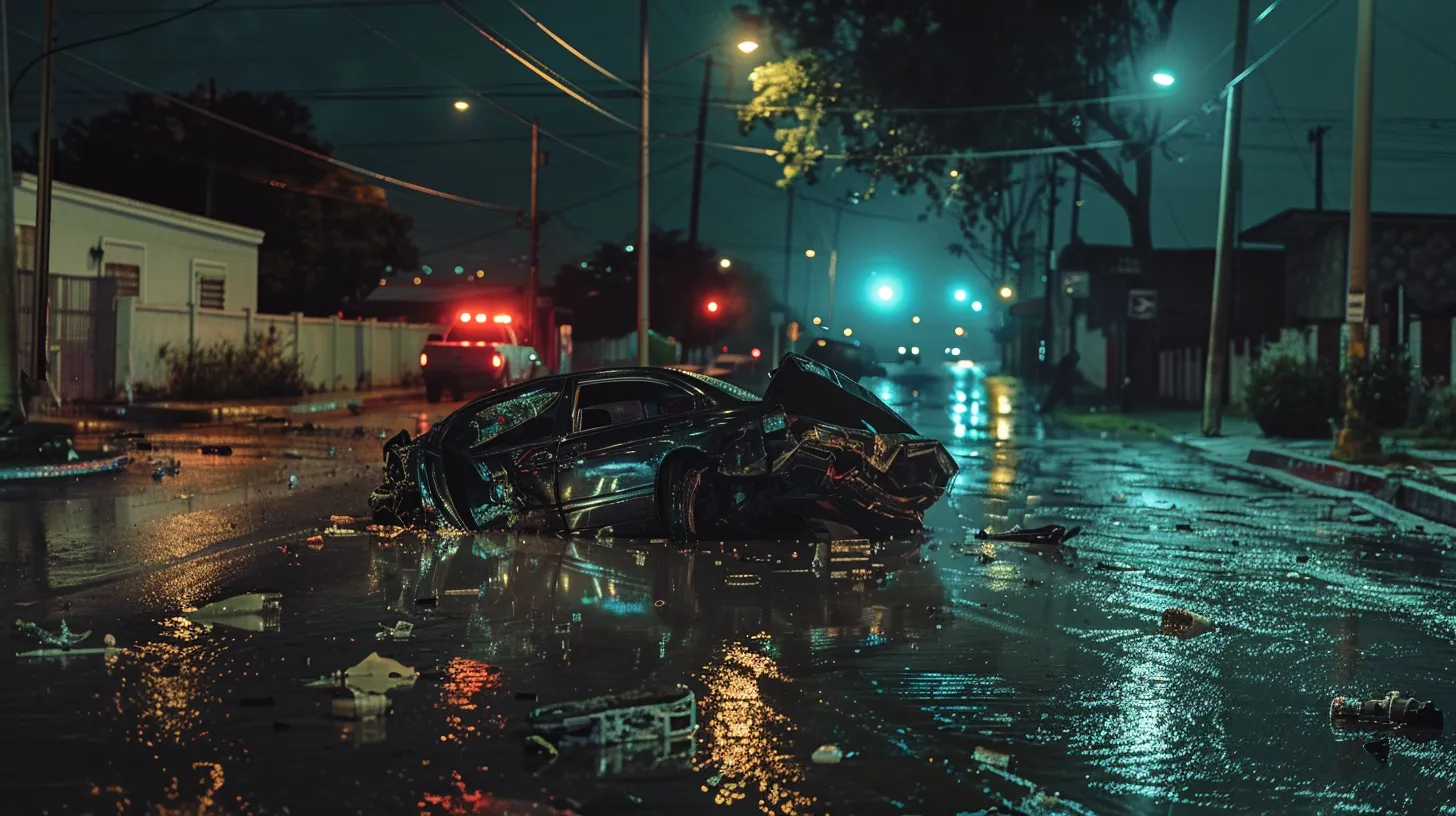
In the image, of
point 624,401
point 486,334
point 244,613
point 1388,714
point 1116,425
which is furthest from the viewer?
point 486,334

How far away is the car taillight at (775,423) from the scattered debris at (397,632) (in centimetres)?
364

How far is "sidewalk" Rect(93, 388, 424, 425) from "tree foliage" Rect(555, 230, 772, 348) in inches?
1767

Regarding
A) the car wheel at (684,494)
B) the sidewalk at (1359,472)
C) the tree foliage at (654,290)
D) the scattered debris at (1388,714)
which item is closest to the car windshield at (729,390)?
the car wheel at (684,494)

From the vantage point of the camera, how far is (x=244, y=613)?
8.63 metres

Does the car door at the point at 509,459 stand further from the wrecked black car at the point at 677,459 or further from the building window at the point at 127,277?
the building window at the point at 127,277

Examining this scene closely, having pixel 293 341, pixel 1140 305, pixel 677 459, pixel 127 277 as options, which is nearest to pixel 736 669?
pixel 677 459

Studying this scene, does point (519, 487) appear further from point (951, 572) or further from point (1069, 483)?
point (1069, 483)

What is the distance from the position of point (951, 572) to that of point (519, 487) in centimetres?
330

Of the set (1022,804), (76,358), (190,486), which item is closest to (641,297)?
(76,358)

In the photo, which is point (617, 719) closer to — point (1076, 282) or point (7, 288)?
point (7, 288)

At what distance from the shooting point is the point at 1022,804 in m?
5.20

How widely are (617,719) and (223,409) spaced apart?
2609 centimetres

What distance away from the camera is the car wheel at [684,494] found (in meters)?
11.4

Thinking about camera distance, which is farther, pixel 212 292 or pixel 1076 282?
pixel 1076 282
